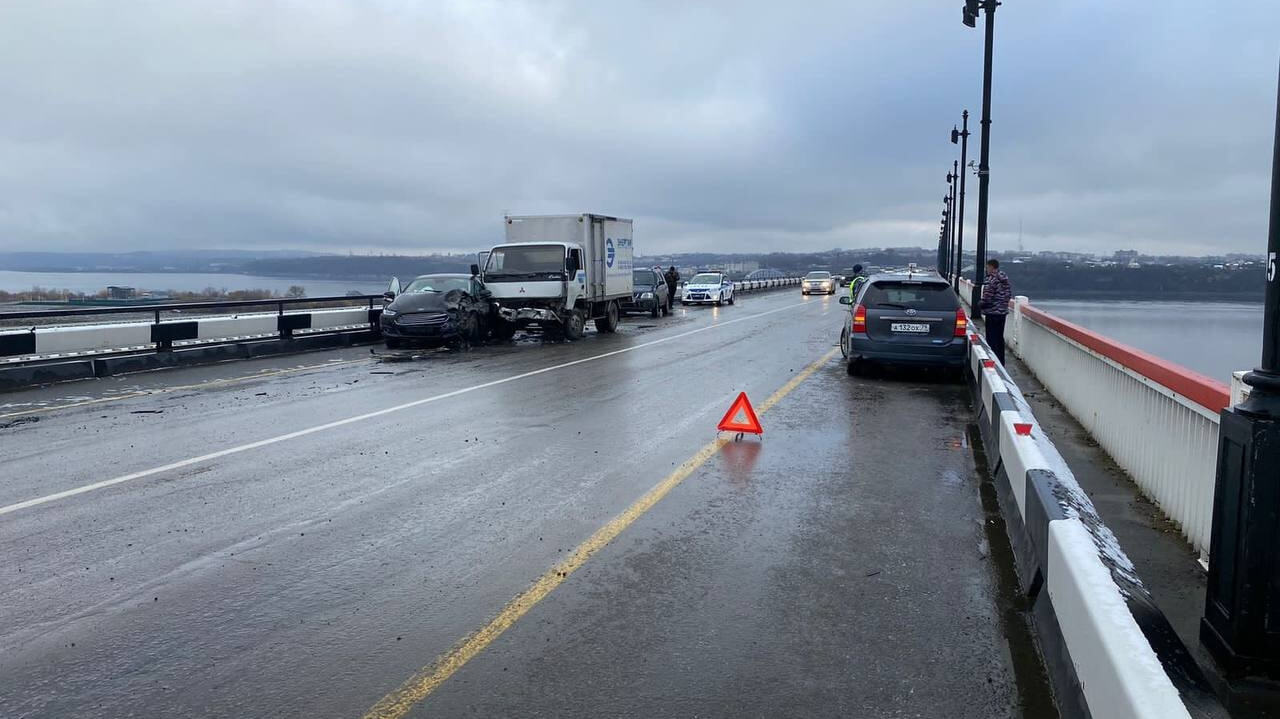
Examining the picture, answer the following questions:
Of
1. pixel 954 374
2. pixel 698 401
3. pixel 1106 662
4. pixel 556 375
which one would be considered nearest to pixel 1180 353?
pixel 954 374

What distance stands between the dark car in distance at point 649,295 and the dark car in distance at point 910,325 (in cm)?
1926

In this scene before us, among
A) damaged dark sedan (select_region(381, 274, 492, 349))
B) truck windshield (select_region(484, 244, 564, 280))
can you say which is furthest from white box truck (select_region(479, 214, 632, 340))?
damaged dark sedan (select_region(381, 274, 492, 349))

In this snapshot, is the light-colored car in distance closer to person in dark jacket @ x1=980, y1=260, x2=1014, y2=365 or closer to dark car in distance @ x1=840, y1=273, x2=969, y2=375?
person in dark jacket @ x1=980, y1=260, x2=1014, y2=365

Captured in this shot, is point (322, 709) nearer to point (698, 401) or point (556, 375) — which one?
point (698, 401)

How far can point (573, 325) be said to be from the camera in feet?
76.4

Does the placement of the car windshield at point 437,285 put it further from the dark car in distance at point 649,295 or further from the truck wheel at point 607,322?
the dark car in distance at point 649,295

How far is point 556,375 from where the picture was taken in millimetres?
15555

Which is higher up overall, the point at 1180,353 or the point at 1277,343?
the point at 1277,343

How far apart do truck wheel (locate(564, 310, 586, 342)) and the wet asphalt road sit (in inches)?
454

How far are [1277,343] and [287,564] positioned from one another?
5.32m

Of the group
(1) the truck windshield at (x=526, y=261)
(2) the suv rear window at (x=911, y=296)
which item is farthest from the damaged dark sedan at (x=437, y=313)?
(2) the suv rear window at (x=911, y=296)

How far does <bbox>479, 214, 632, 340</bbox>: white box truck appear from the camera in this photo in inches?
890

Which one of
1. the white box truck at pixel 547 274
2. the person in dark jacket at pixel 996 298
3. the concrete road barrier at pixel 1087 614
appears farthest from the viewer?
the white box truck at pixel 547 274

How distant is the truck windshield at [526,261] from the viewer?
22.8 metres
